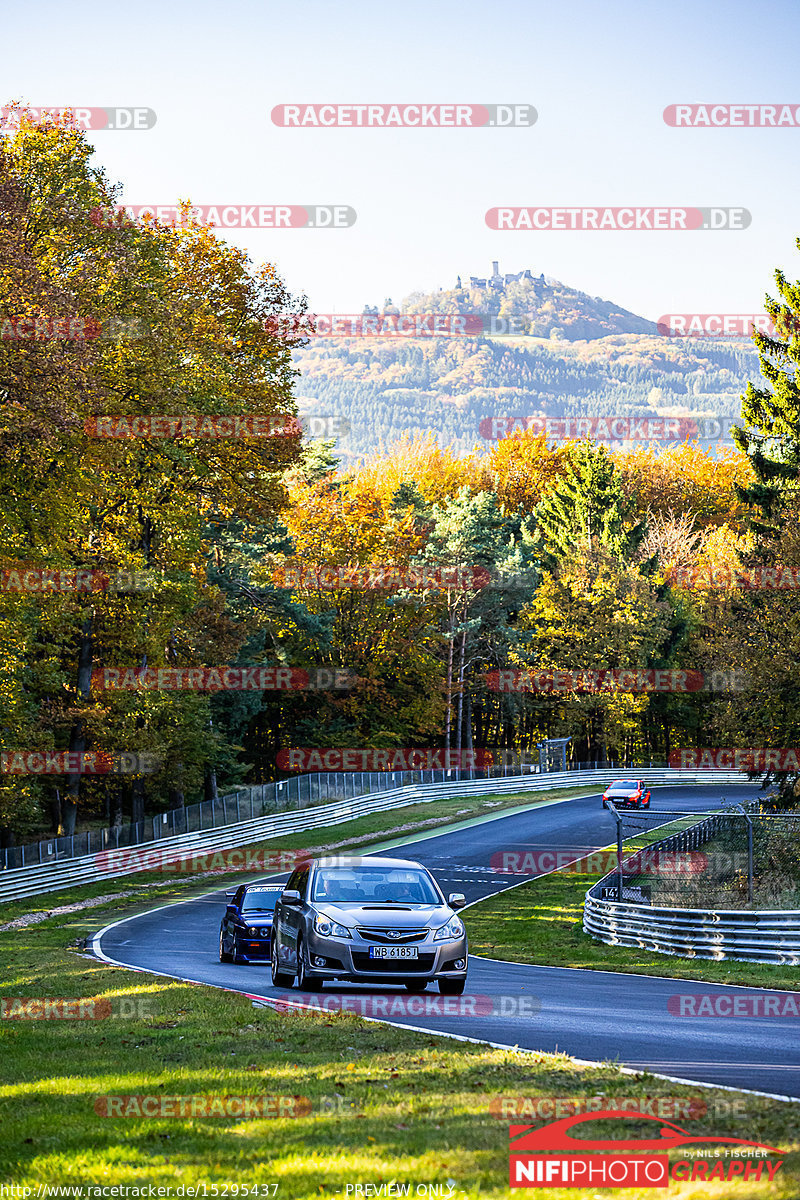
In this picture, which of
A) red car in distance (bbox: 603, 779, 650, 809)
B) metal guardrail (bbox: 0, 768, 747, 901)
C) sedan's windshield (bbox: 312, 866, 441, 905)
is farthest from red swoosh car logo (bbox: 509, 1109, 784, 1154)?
red car in distance (bbox: 603, 779, 650, 809)

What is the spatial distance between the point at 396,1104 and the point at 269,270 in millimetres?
36206

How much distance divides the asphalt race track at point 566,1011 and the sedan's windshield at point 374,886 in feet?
3.65

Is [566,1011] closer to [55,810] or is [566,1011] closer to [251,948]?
[251,948]

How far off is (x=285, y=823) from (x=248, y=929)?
1084 inches

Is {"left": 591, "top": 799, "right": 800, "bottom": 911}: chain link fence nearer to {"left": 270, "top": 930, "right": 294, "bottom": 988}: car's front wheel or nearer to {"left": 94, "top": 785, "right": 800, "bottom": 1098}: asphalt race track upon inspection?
{"left": 94, "top": 785, "right": 800, "bottom": 1098}: asphalt race track

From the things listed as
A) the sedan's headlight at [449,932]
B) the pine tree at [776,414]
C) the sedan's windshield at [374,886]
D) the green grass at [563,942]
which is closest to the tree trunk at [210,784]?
the green grass at [563,942]

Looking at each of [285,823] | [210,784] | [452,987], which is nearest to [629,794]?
[285,823]

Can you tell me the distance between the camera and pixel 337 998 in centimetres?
1384

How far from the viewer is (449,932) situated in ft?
46.3

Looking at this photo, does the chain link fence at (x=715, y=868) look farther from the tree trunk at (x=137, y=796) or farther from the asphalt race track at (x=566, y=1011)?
the tree trunk at (x=137, y=796)

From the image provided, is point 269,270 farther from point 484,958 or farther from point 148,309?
point 484,958

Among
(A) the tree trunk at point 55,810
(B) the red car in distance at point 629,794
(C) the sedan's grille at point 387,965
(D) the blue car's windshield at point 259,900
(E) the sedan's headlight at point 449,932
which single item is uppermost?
(E) the sedan's headlight at point 449,932

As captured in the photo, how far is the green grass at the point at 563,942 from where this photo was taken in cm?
1905

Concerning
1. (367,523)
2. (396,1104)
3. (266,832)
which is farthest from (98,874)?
(367,523)
